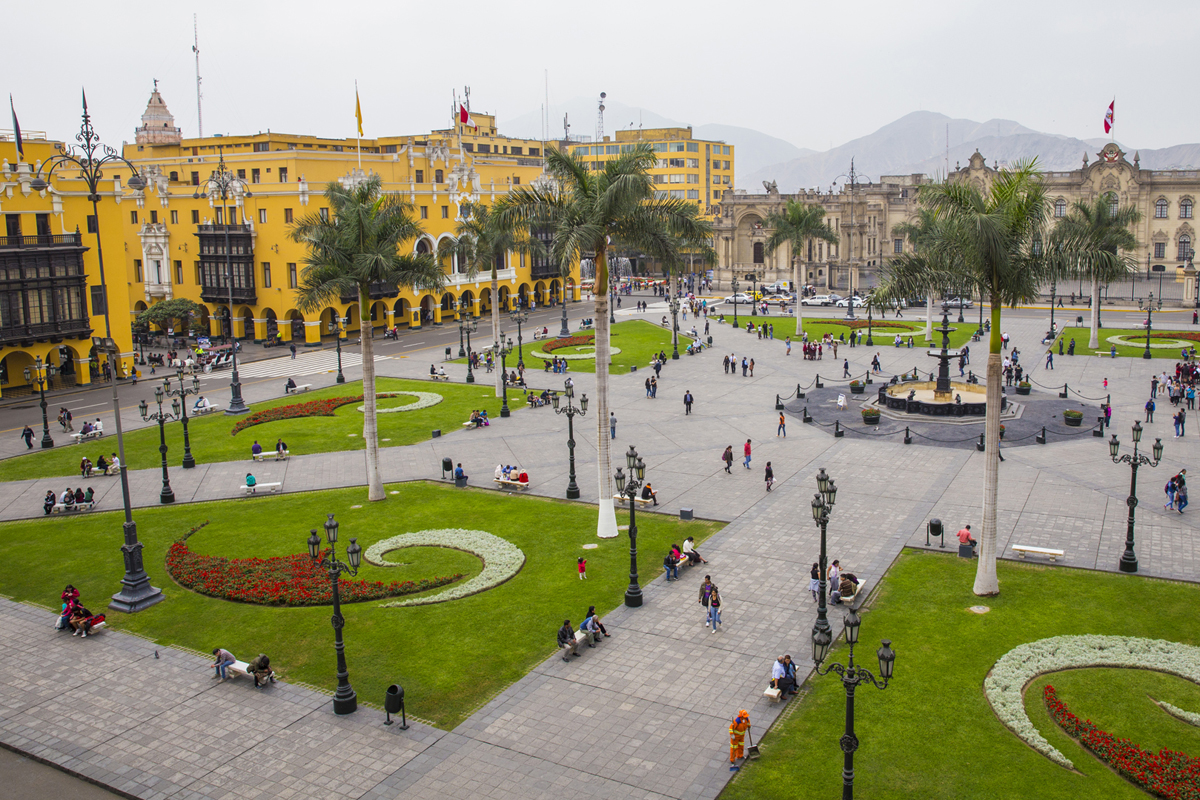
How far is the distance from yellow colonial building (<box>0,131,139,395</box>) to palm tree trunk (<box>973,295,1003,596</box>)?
161 feet

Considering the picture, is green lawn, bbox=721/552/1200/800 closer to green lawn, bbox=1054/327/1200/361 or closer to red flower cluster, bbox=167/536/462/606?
red flower cluster, bbox=167/536/462/606

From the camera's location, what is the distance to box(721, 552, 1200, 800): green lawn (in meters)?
16.6

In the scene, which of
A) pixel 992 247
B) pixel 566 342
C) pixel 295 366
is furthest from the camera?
pixel 566 342

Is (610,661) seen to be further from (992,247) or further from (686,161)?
(686,161)

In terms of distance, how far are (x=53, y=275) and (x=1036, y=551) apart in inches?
2271

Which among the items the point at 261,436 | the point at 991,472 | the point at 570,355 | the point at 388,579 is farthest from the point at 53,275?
the point at 991,472

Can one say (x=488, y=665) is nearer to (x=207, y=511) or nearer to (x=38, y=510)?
(x=207, y=511)

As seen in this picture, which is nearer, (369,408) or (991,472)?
(991,472)

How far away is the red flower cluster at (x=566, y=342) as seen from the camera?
232 ft

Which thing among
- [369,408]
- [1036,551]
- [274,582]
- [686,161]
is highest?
[686,161]

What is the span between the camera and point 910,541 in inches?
1128

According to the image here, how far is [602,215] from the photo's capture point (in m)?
27.0

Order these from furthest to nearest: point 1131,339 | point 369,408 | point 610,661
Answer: point 1131,339, point 369,408, point 610,661

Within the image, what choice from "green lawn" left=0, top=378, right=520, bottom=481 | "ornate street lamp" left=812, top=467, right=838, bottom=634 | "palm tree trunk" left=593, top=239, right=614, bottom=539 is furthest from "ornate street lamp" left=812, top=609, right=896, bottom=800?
"green lawn" left=0, top=378, right=520, bottom=481
